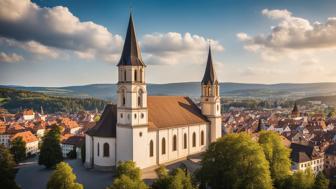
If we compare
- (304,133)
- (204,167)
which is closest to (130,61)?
(204,167)

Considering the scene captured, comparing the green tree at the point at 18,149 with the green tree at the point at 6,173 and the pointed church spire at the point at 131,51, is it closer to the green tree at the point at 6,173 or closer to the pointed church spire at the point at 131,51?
the green tree at the point at 6,173

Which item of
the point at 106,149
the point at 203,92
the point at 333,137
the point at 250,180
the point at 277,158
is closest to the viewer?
the point at 250,180

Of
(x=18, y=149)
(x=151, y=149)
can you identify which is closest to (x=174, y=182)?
(x=151, y=149)

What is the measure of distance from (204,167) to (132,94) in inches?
500

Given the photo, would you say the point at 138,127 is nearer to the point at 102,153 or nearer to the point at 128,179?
the point at 102,153

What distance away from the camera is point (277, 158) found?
43.7 m

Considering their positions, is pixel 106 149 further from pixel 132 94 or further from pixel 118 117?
pixel 132 94

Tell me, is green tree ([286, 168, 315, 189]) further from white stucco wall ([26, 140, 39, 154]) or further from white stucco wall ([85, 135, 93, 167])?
white stucco wall ([26, 140, 39, 154])

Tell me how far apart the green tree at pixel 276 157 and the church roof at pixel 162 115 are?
12.5 meters

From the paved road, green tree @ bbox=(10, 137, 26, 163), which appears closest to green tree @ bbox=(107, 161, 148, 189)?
the paved road

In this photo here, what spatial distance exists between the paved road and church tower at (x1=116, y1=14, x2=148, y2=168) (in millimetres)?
3641

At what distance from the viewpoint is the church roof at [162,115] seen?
4755 centimetres

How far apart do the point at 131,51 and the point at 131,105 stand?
22.3ft

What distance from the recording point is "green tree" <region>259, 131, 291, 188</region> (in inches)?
1671
